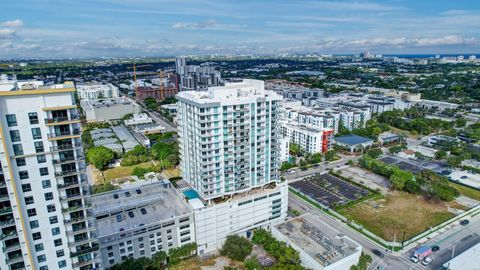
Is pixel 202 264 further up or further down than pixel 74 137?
further down

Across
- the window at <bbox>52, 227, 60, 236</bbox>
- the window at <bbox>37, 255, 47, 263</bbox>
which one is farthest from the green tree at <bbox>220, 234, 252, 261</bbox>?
the window at <bbox>37, 255, 47, 263</bbox>

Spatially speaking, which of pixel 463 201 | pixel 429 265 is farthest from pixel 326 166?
pixel 429 265

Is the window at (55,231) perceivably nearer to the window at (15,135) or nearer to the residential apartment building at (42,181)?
the residential apartment building at (42,181)

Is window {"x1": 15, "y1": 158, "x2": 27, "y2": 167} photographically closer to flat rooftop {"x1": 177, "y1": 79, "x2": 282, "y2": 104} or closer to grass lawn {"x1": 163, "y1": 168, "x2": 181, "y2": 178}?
flat rooftop {"x1": 177, "y1": 79, "x2": 282, "y2": 104}

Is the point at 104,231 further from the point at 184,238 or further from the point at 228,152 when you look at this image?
the point at 228,152

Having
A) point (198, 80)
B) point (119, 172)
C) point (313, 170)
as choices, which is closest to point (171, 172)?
point (119, 172)

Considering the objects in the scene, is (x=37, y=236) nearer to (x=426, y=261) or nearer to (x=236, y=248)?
(x=236, y=248)

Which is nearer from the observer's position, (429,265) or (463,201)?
(429,265)
